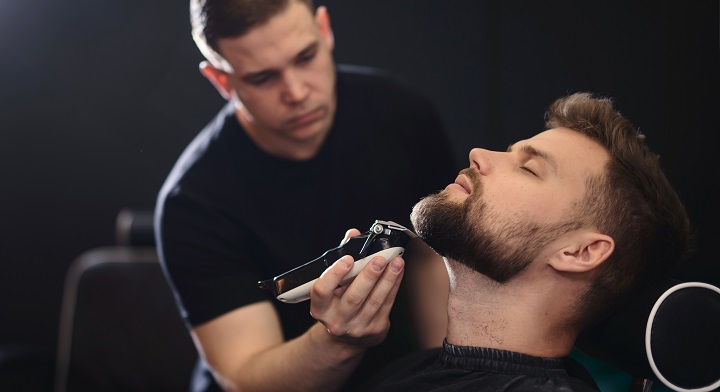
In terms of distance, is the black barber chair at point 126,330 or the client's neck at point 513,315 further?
the black barber chair at point 126,330

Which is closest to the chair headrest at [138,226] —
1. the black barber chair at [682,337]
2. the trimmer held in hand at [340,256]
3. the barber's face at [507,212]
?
the trimmer held in hand at [340,256]

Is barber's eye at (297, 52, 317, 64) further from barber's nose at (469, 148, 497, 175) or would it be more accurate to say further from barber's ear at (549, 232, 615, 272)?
barber's ear at (549, 232, 615, 272)

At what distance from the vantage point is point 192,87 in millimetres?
2092

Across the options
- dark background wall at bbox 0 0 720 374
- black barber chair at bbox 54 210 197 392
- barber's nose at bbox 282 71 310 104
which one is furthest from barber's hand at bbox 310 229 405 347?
black barber chair at bbox 54 210 197 392

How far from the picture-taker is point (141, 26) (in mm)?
2092

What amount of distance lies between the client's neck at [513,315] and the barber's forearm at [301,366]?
24 centimetres

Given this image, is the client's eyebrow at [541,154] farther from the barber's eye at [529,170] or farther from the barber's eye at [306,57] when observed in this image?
the barber's eye at [306,57]

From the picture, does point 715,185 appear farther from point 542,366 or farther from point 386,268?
point 386,268

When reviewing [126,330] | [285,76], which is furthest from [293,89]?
[126,330]

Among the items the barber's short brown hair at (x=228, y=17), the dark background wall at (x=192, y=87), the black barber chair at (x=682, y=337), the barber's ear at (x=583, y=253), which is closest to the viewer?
the black barber chair at (x=682, y=337)

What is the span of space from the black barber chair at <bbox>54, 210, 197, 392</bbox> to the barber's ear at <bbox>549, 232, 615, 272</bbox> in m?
1.18

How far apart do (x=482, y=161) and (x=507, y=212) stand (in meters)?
0.11

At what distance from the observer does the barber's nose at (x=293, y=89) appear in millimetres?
1724

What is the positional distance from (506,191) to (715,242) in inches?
29.7
